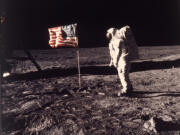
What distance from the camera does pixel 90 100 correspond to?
447cm

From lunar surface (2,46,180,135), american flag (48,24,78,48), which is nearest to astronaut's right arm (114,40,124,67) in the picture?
lunar surface (2,46,180,135)

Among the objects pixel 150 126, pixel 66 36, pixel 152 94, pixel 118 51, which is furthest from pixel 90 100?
pixel 66 36

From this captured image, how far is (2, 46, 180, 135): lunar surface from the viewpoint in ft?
10.8

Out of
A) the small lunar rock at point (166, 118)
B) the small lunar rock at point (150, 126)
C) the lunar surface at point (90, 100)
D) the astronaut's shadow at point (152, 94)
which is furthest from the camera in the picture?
the astronaut's shadow at point (152, 94)

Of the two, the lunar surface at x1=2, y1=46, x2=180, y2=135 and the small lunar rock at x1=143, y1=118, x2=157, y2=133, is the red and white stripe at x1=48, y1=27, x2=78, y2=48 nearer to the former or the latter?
the lunar surface at x1=2, y1=46, x2=180, y2=135

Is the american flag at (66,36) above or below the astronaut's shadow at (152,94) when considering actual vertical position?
above

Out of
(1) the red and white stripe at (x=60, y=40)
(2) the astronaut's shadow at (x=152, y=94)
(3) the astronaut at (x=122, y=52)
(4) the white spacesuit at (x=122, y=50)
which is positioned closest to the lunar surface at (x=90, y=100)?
(2) the astronaut's shadow at (x=152, y=94)

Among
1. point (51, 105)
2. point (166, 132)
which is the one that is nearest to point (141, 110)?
point (166, 132)

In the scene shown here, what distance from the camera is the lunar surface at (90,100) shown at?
10.8ft

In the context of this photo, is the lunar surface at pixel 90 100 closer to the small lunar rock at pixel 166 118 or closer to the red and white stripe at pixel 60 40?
the small lunar rock at pixel 166 118

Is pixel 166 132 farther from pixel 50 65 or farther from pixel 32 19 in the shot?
pixel 32 19

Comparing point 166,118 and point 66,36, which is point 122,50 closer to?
point 166,118

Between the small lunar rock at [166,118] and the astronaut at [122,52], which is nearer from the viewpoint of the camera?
the small lunar rock at [166,118]

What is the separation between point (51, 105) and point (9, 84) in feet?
7.22
